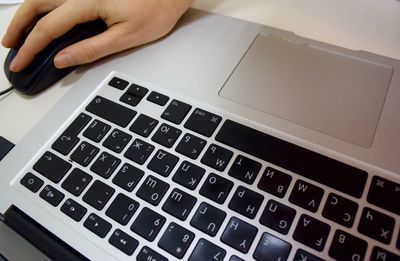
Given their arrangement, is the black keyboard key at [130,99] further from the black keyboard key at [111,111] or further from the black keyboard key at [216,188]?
the black keyboard key at [216,188]

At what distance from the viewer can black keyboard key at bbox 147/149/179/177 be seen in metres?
0.32

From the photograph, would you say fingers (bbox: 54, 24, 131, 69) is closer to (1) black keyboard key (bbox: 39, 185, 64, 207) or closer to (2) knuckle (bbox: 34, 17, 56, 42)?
(2) knuckle (bbox: 34, 17, 56, 42)

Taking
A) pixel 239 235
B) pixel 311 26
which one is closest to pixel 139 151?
pixel 239 235

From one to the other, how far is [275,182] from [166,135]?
0.12 metres

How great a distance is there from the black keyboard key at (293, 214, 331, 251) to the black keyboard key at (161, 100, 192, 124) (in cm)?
16

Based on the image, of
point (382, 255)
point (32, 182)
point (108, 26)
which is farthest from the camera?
point (108, 26)

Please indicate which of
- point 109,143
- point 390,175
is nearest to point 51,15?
point 109,143

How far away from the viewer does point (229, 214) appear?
0.29m

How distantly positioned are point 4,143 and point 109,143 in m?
0.14

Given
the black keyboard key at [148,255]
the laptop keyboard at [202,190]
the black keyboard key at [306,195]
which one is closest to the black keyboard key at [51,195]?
the laptop keyboard at [202,190]

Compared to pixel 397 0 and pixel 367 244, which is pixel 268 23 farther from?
pixel 367 244

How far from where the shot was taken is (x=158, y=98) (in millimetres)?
374

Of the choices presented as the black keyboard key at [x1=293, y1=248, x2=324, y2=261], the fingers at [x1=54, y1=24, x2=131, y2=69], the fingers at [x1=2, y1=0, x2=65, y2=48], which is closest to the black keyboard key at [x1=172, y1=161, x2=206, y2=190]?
the black keyboard key at [x1=293, y1=248, x2=324, y2=261]

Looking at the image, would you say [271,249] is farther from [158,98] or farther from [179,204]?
[158,98]
